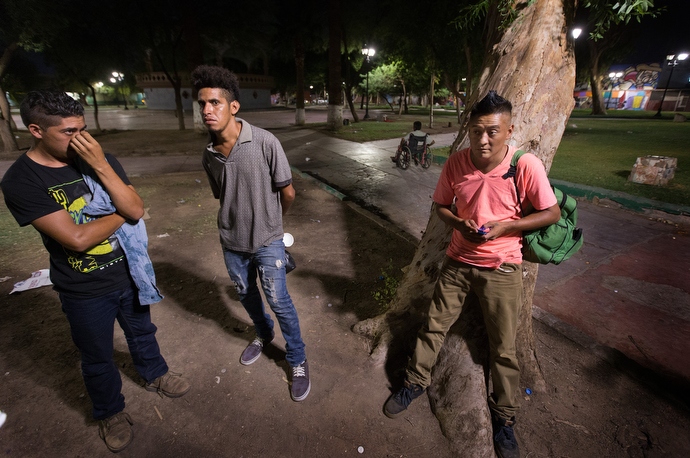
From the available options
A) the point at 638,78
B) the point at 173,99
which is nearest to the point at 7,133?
the point at 173,99

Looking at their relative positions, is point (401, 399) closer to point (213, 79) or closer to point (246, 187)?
point (246, 187)

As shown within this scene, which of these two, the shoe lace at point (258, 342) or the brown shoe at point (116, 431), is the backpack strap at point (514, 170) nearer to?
the shoe lace at point (258, 342)

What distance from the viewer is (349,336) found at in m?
3.17

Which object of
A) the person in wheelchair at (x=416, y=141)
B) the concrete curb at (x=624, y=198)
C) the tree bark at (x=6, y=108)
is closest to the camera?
the concrete curb at (x=624, y=198)

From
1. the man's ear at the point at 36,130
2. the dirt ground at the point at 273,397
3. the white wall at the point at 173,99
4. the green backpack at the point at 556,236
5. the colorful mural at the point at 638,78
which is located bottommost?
the dirt ground at the point at 273,397

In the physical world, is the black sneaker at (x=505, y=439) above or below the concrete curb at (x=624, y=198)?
below

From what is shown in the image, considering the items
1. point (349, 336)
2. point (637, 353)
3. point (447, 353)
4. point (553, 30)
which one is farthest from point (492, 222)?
point (637, 353)

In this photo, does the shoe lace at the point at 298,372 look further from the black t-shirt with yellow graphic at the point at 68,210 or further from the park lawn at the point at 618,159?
the park lawn at the point at 618,159

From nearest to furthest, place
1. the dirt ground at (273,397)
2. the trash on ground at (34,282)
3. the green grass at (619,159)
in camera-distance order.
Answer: the dirt ground at (273,397) → the trash on ground at (34,282) → the green grass at (619,159)

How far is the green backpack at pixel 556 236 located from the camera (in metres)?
1.91

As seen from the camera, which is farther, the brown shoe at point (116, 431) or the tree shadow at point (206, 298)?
the tree shadow at point (206, 298)

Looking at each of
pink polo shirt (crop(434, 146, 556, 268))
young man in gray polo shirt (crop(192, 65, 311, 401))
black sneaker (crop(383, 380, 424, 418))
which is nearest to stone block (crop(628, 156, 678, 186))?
pink polo shirt (crop(434, 146, 556, 268))

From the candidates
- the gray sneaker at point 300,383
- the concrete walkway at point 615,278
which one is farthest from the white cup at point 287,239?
the concrete walkway at point 615,278

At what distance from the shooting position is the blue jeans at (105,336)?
194 centimetres
